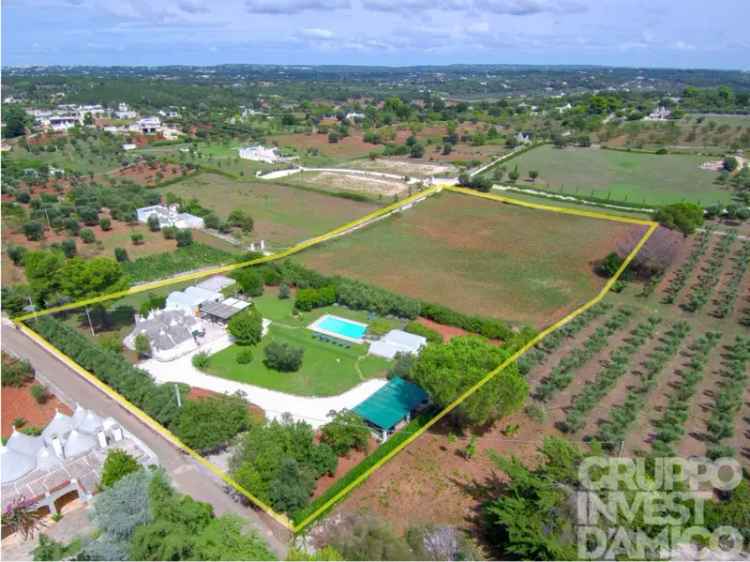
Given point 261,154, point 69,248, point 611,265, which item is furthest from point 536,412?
point 261,154

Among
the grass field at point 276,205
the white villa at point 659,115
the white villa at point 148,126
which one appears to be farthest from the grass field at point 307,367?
the white villa at point 659,115

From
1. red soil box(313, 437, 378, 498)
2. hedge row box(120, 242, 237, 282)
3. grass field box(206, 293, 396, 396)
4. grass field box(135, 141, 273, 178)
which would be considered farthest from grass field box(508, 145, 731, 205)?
red soil box(313, 437, 378, 498)

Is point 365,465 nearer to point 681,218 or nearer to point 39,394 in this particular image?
point 39,394

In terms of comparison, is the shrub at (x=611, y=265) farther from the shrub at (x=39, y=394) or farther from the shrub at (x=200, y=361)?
the shrub at (x=39, y=394)

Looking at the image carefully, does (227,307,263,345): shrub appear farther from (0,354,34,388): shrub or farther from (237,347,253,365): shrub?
(0,354,34,388): shrub

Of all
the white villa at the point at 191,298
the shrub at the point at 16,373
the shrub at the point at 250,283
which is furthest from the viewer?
the shrub at the point at 250,283

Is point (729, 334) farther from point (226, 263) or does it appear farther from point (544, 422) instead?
point (226, 263)

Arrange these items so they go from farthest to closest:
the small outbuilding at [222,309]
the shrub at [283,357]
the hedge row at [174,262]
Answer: the hedge row at [174,262] < the small outbuilding at [222,309] < the shrub at [283,357]
